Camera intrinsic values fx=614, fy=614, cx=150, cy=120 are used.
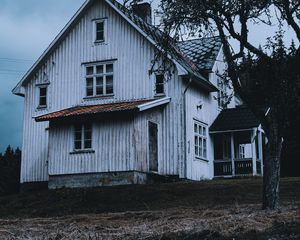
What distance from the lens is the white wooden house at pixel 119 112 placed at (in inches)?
1084

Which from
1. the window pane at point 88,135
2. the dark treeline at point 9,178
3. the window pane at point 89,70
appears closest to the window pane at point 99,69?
the window pane at point 89,70

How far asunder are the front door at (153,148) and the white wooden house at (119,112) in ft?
0.16

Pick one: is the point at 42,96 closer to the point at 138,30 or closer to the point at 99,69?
the point at 99,69

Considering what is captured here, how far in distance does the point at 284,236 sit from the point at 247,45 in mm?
8010

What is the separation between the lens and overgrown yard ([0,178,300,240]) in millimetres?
10922

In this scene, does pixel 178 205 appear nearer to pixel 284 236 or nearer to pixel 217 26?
pixel 217 26

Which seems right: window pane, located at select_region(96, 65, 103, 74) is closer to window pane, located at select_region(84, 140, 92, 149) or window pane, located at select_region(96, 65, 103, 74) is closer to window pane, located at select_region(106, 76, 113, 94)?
window pane, located at select_region(106, 76, 113, 94)

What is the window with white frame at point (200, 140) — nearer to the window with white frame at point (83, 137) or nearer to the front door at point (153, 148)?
the front door at point (153, 148)

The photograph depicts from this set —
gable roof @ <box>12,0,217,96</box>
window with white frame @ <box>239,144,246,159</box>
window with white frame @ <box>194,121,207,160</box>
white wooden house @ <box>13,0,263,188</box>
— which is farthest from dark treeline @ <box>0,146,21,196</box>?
window with white frame @ <box>239,144,246,159</box>

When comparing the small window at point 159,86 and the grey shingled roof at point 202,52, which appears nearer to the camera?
the small window at point 159,86

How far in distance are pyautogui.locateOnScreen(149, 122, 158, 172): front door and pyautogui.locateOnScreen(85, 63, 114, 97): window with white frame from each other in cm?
311

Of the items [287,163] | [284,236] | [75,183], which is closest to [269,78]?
[284,236]

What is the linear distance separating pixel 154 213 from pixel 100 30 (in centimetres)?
1624

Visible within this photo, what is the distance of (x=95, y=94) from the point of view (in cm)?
3069
